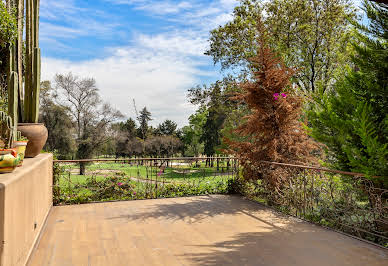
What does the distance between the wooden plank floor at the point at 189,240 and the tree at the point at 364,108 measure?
1.10m

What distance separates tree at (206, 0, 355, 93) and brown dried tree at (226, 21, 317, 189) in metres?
7.15

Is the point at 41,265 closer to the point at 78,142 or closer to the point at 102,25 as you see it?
the point at 102,25

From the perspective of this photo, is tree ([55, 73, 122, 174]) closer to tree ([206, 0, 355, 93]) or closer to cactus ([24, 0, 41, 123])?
tree ([206, 0, 355, 93])

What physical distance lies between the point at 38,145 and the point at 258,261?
11.8 feet

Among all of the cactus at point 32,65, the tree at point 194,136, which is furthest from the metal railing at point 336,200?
the tree at point 194,136

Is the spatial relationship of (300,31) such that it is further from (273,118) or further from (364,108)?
(364,108)

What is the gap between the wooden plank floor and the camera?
3025 mm

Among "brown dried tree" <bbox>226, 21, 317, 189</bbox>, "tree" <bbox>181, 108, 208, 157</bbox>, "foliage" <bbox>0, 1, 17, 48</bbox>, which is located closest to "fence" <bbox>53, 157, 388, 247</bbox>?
"brown dried tree" <bbox>226, 21, 317, 189</bbox>

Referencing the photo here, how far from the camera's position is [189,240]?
12.0 ft

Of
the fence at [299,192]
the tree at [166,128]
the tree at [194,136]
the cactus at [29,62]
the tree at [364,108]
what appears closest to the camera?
the tree at [364,108]

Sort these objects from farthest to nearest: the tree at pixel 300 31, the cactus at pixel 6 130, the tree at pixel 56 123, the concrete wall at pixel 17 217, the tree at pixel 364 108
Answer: the tree at pixel 56 123, the tree at pixel 300 31, the tree at pixel 364 108, the cactus at pixel 6 130, the concrete wall at pixel 17 217

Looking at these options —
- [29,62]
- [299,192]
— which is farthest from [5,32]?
[299,192]

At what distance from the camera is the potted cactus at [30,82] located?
4.31 m

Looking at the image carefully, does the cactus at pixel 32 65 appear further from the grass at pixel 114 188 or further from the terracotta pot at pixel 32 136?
the grass at pixel 114 188
